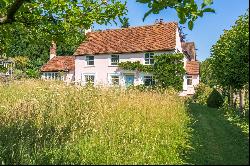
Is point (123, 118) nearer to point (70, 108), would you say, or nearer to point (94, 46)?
point (70, 108)

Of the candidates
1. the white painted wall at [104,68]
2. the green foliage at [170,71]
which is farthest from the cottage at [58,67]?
the green foliage at [170,71]

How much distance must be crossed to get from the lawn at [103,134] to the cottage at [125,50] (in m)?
25.9

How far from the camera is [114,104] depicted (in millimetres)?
12102

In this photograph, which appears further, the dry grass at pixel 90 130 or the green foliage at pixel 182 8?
the dry grass at pixel 90 130

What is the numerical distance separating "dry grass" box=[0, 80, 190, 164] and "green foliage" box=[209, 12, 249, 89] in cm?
924

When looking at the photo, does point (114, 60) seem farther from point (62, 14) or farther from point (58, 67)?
point (62, 14)

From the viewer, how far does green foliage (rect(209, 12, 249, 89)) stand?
2138 centimetres

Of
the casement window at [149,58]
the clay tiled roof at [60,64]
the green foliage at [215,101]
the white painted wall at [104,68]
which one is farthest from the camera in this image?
the clay tiled roof at [60,64]

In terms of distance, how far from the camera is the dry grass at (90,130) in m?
8.05

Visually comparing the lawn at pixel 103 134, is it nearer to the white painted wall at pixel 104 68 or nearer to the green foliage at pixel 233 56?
the green foliage at pixel 233 56

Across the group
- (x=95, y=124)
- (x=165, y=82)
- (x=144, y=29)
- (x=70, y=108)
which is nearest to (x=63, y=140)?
(x=95, y=124)

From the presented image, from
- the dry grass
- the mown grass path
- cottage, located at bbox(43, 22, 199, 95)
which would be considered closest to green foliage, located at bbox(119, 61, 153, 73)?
cottage, located at bbox(43, 22, 199, 95)

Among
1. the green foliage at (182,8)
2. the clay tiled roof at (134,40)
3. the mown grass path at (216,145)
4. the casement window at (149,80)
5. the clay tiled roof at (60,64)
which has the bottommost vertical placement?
the mown grass path at (216,145)

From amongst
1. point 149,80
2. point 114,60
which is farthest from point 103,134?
point 114,60
